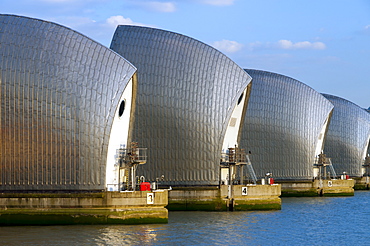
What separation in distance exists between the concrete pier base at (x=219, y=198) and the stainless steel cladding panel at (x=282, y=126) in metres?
18.9

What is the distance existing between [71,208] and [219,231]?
10209mm

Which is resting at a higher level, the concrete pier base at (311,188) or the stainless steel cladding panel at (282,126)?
the stainless steel cladding panel at (282,126)

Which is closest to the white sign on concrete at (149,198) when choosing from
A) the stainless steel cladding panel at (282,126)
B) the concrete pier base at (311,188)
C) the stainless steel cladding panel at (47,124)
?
the stainless steel cladding panel at (47,124)

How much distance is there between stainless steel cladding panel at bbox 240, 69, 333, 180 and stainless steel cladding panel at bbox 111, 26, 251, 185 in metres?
16.3

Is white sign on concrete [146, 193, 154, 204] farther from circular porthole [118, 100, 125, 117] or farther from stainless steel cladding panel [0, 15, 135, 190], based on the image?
circular porthole [118, 100, 125, 117]

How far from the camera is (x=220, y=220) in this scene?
5366cm

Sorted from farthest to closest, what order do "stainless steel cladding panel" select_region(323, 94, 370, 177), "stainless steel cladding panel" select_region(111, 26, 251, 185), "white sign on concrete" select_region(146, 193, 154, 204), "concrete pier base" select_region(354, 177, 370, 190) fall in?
"concrete pier base" select_region(354, 177, 370, 190) < "stainless steel cladding panel" select_region(323, 94, 370, 177) < "stainless steel cladding panel" select_region(111, 26, 251, 185) < "white sign on concrete" select_region(146, 193, 154, 204)

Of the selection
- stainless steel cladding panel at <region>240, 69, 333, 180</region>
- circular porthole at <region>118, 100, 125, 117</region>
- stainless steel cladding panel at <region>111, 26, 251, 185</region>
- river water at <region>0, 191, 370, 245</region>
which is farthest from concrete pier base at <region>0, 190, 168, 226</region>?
stainless steel cladding panel at <region>240, 69, 333, 180</region>

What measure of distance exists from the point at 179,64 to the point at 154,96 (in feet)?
13.1

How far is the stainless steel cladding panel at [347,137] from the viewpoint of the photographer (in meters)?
104

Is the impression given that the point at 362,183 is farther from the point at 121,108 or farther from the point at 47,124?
the point at 47,124

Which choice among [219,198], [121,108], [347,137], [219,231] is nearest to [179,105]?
[219,198]

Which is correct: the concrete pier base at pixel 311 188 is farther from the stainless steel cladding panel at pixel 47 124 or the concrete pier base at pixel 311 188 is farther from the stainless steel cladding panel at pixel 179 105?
the stainless steel cladding panel at pixel 47 124

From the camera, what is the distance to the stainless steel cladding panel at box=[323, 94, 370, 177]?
104188 mm
